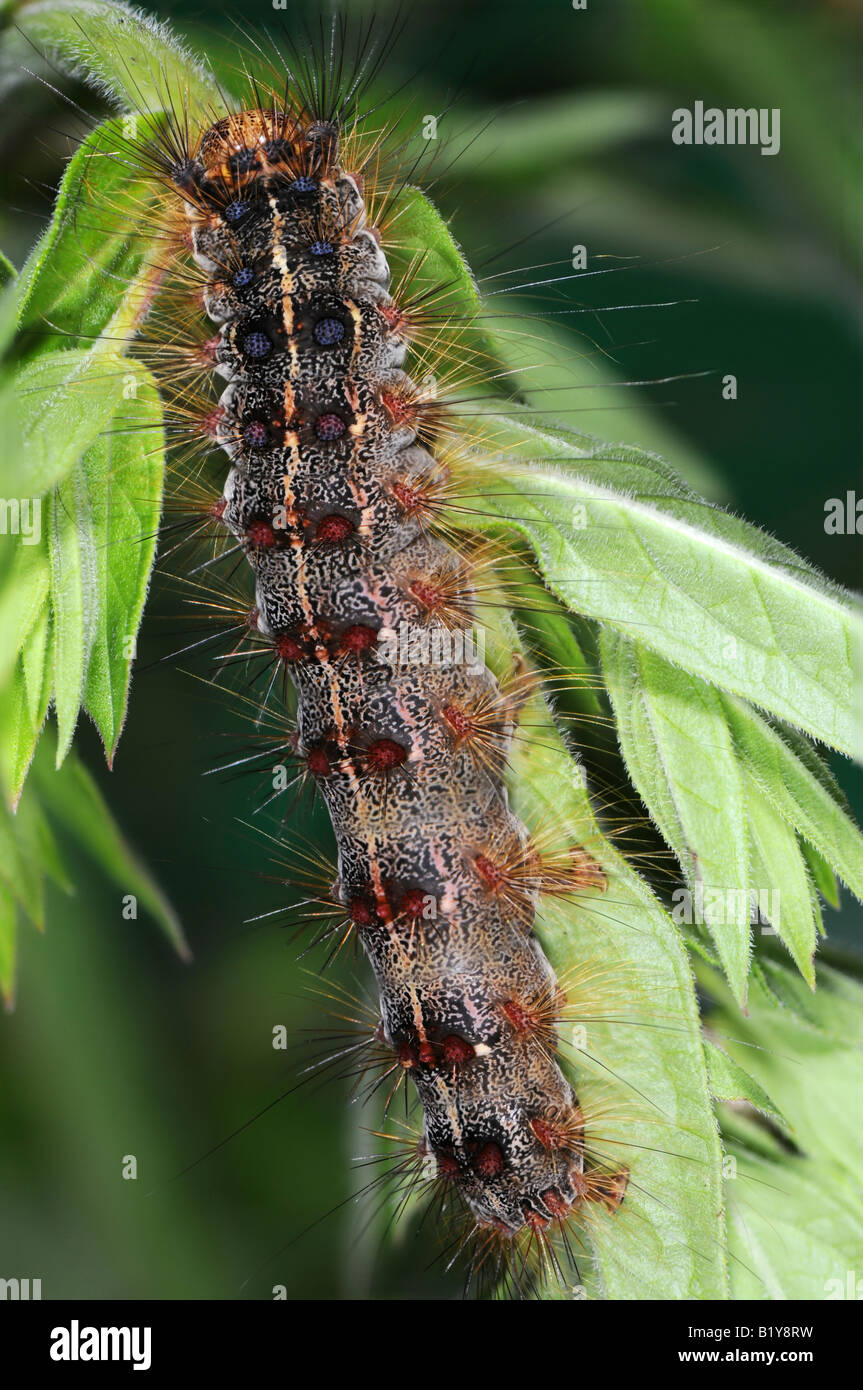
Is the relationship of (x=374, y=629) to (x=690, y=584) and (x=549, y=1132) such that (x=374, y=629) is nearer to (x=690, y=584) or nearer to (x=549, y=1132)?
(x=690, y=584)

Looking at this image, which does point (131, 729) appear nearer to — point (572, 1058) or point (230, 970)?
point (230, 970)

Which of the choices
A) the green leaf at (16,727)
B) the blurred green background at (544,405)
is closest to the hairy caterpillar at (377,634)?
the green leaf at (16,727)

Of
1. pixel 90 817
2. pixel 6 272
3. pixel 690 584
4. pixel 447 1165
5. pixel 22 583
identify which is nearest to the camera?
pixel 690 584

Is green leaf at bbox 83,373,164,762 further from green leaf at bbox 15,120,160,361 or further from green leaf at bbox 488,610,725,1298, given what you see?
green leaf at bbox 488,610,725,1298

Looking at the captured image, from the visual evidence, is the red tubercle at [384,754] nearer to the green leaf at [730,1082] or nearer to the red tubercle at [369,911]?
the red tubercle at [369,911]

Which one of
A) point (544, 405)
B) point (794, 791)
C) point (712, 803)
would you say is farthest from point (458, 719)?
point (544, 405)

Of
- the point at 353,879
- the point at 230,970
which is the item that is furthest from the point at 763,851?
the point at 230,970
